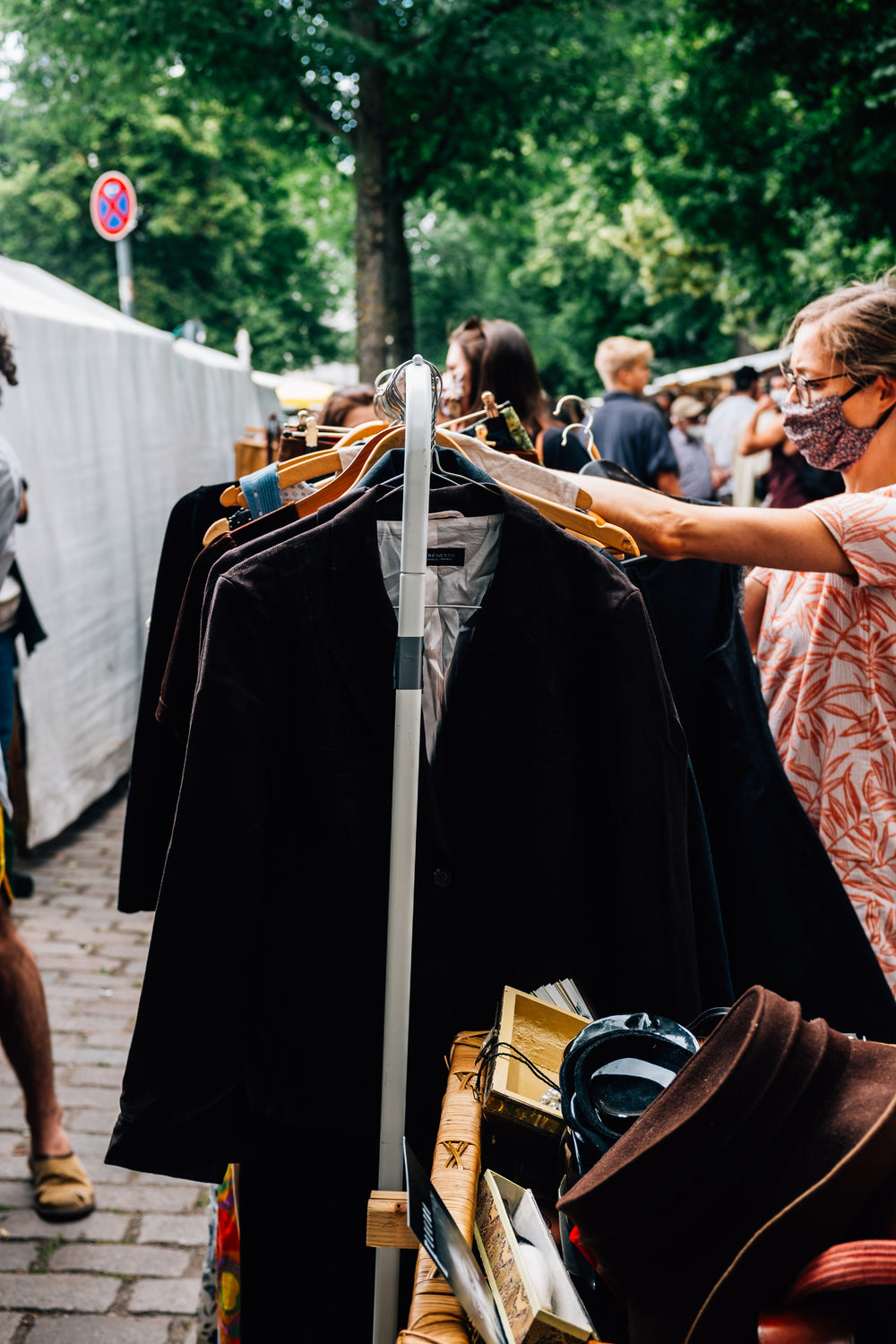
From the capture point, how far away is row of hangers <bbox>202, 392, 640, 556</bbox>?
1732mm

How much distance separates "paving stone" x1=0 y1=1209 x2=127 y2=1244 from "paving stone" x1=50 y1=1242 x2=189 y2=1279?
0.04m

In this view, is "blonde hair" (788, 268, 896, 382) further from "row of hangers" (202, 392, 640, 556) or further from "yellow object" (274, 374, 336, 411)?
"yellow object" (274, 374, 336, 411)

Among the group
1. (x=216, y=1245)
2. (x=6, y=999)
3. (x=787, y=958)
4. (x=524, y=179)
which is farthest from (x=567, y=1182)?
(x=524, y=179)

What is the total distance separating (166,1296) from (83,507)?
14.9 feet

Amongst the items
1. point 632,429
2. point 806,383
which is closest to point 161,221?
point 632,429

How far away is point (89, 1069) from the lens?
371 cm

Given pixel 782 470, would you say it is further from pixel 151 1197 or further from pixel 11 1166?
pixel 11 1166

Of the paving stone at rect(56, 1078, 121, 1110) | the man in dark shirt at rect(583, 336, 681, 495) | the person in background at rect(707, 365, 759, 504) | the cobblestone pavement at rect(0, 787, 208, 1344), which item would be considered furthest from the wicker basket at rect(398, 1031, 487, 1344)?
the person in background at rect(707, 365, 759, 504)

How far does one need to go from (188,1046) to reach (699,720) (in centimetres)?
103

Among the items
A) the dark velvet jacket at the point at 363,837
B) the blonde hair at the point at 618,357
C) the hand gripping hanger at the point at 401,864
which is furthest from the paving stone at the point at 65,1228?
the blonde hair at the point at 618,357

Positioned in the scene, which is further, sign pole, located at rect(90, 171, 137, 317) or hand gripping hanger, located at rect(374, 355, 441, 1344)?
sign pole, located at rect(90, 171, 137, 317)

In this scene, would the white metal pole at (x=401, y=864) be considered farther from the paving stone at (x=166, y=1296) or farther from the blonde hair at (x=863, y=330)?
the paving stone at (x=166, y=1296)

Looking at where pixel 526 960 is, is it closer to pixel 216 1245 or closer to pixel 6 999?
pixel 216 1245

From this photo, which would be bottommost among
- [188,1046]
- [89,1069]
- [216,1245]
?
[89,1069]
